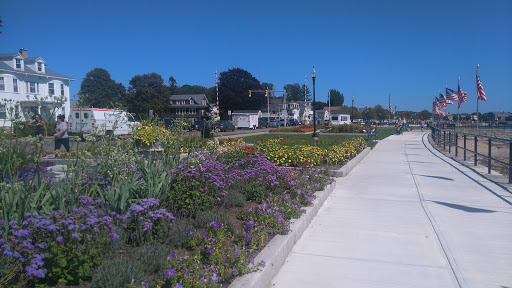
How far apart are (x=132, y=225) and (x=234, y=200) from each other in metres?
2.01

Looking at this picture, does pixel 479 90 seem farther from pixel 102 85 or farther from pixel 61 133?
pixel 102 85

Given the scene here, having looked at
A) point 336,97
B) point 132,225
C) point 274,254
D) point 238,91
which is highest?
point 336,97

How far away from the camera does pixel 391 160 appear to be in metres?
14.4

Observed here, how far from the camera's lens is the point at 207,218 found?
A: 15.6ft

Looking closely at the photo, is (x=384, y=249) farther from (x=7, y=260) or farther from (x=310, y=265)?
(x=7, y=260)

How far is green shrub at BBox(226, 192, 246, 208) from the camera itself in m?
5.77

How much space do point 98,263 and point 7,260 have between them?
654mm

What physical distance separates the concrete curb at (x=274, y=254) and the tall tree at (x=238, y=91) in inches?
3147

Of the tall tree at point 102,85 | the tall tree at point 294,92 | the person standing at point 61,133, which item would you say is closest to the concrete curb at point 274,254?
the person standing at point 61,133

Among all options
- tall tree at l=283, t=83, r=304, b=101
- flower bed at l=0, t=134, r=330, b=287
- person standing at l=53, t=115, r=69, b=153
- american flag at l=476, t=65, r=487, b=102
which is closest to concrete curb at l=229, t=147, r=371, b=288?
flower bed at l=0, t=134, r=330, b=287

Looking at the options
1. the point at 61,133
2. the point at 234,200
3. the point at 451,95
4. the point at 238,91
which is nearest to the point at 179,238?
the point at 234,200

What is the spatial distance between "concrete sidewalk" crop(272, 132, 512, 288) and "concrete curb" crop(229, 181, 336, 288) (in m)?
0.09

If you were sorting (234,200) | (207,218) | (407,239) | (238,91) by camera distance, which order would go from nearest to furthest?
(207,218)
(407,239)
(234,200)
(238,91)

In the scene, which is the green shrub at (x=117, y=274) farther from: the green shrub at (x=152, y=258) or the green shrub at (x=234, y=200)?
the green shrub at (x=234, y=200)
